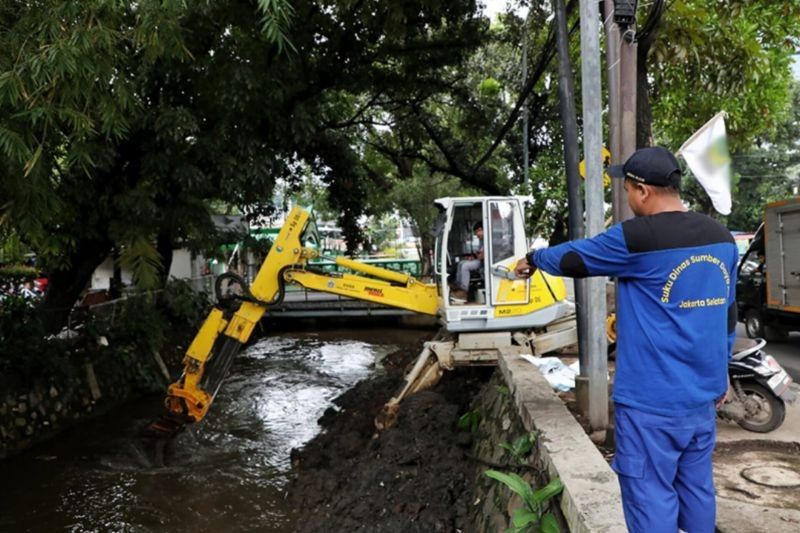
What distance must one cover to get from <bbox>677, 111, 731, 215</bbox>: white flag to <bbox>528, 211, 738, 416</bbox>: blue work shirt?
738 millimetres

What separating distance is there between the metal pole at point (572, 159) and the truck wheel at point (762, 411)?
59.8 inches

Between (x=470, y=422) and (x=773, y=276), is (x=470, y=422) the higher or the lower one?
the lower one

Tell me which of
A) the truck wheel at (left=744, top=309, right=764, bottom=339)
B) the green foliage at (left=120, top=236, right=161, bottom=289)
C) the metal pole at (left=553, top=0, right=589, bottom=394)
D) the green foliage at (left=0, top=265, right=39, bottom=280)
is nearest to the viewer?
the metal pole at (left=553, top=0, right=589, bottom=394)

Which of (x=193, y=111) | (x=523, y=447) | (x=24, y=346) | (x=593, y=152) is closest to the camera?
(x=523, y=447)

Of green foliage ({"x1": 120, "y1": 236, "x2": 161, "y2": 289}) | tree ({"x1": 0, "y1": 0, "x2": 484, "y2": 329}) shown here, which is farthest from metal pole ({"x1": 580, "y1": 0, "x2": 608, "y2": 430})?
green foliage ({"x1": 120, "y1": 236, "x2": 161, "y2": 289})

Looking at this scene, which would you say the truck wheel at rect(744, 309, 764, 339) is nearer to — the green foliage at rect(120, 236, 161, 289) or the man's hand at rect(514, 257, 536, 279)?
the man's hand at rect(514, 257, 536, 279)

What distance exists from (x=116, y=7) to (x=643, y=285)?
341 cm

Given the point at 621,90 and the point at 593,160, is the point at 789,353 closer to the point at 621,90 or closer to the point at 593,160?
the point at 593,160

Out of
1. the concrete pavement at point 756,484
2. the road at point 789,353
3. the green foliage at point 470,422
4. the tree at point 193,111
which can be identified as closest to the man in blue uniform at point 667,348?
the concrete pavement at point 756,484

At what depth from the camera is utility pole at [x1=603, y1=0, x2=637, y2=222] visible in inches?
165

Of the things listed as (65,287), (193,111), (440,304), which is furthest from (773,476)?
(65,287)

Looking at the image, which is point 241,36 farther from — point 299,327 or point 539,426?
point 299,327

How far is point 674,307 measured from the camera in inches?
97.3

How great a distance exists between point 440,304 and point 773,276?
631 cm
